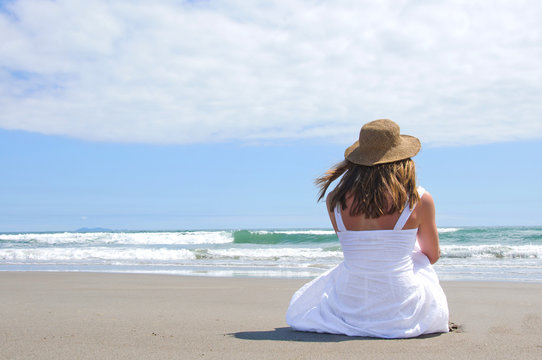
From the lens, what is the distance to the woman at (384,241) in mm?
2957

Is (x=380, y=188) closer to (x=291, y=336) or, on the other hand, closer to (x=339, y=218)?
(x=339, y=218)

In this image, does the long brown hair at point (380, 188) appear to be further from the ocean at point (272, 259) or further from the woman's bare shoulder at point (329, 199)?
the ocean at point (272, 259)

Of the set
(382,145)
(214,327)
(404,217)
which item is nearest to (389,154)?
(382,145)

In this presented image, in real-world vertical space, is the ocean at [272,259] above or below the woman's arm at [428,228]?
below

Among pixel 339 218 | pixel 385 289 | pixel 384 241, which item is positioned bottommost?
pixel 385 289

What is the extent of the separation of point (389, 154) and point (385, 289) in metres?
0.83

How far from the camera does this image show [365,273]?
3072 millimetres

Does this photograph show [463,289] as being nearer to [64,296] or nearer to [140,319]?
[140,319]

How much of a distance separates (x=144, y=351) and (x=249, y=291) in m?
3.81

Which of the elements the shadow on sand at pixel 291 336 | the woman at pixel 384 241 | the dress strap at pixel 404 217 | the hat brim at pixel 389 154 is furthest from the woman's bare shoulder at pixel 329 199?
the shadow on sand at pixel 291 336

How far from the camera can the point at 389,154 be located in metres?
3.00

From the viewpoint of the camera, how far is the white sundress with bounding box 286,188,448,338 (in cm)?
302

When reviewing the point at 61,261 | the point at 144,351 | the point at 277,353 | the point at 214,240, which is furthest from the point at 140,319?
the point at 214,240

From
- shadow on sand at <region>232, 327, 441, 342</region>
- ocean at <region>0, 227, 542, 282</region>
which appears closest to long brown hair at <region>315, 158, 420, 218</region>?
shadow on sand at <region>232, 327, 441, 342</region>
